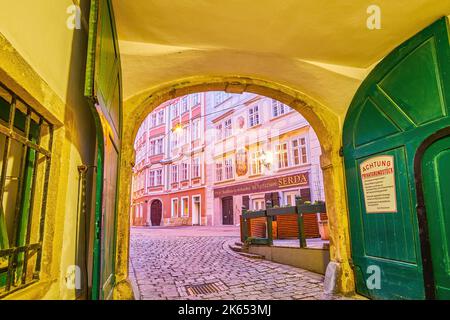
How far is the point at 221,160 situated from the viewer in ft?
72.2

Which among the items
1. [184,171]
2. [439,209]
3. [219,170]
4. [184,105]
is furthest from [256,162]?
[439,209]

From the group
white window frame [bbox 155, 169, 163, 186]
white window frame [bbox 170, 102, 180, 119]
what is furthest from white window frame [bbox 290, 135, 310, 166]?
white window frame [bbox 155, 169, 163, 186]

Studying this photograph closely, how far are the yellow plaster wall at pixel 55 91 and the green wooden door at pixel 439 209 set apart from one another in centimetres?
366

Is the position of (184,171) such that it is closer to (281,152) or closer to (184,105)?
(184,105)

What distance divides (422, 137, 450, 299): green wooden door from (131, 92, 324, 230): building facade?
11.6m

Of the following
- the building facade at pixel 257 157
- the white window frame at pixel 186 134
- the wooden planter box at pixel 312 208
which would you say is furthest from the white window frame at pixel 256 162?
the wooden planter box at pixel 312 208

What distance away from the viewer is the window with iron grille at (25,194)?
1.89 m

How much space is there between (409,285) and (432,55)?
8.91 feet

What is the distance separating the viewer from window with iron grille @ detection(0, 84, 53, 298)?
1.89 meters

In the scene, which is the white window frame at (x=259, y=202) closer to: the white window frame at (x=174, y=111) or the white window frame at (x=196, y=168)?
the white window frame at (x=196, y=168)

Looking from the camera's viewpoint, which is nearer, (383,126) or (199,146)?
(383,126)

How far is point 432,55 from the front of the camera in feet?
10.5
